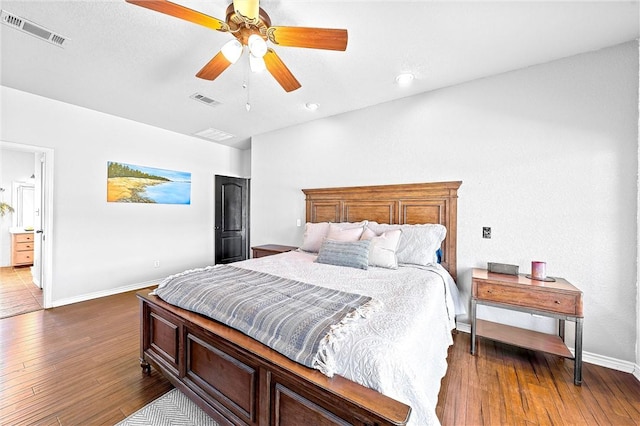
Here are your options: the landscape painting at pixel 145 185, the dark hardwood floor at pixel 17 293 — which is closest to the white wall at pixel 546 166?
the landscape painting at pixel 145 185

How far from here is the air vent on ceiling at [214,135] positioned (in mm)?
4645

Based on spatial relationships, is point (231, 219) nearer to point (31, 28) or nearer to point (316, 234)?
point (316, 234)

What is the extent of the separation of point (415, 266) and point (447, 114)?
1.84m

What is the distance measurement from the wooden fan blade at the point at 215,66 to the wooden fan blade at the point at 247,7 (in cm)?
38

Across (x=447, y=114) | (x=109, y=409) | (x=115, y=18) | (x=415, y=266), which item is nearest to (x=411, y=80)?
(x=447, y=114)

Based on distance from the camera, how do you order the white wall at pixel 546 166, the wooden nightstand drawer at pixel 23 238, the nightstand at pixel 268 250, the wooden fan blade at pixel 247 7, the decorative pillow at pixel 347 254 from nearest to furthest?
1. the wooden fan blade at pixel 247 7
2. the white wall at pixel 546 166
3. the decorative pillow at pixel 347 254
4. the nightstand at pixel 268 250
5. the wooden nightstand drawer at pixel 23 238

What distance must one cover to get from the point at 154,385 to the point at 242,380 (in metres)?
1.10

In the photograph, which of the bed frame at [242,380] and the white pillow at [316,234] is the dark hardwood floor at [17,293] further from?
the white pillow at [316,234]

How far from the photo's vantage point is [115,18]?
1.97 metres

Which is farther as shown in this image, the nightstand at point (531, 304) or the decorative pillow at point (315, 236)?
the decorative pillow at point (315, 236)

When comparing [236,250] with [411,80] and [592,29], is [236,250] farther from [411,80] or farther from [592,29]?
[592,29]

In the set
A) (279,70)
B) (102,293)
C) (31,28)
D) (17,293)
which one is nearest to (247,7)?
(279,70)

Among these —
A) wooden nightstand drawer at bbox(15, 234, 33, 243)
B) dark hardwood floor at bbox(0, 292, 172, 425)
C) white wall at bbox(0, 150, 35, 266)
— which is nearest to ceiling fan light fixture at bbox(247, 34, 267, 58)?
dark hardwood floor at bbox(0, 292, 172, 425)

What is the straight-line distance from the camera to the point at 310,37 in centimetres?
169
